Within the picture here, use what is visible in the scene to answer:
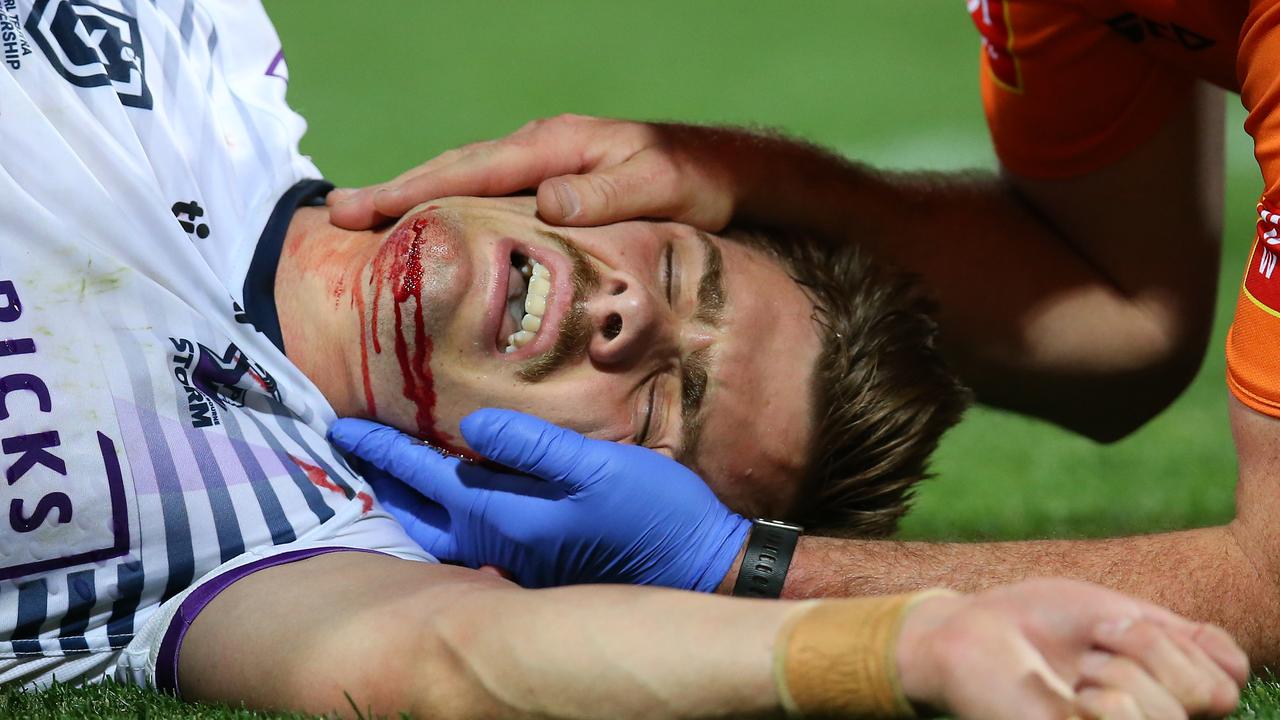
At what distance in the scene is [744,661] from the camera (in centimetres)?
161

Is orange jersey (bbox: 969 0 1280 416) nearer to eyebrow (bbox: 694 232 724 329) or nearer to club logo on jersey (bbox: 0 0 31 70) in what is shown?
eyebrow (bbox: 694 232 724 329)

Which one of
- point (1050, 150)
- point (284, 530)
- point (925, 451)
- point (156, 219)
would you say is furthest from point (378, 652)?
point (1050, 150)

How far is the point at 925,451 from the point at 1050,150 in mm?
1025

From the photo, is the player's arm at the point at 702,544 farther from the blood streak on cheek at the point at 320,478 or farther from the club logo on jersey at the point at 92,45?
the club logo on jersey at the point at 92,45

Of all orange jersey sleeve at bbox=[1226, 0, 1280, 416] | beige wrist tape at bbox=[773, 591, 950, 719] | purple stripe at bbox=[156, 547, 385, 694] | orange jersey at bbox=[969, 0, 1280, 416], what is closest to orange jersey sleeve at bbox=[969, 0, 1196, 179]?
orange jersey at bbox=[969, 0, 1280, 416]

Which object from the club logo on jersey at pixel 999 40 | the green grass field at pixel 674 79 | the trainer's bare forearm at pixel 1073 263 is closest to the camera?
the club logo on jersey at pixel 999 40

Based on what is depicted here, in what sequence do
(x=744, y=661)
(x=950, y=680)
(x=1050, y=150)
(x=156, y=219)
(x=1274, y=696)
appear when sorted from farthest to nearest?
(x=1050, y=150) → (x=156, y=219) → (x=1274, y=696) → (x=744, y=661) → (x=950, y=680)

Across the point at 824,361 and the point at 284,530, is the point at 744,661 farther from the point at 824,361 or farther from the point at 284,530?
the point at 824,361

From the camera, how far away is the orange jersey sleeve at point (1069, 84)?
3.26 meters

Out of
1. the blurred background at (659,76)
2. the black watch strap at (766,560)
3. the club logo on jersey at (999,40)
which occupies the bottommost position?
the blurred background at (659,76)

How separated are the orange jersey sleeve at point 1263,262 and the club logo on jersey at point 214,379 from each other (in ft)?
6.16

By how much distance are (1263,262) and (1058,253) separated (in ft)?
4.49

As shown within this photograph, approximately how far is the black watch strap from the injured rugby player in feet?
0.84

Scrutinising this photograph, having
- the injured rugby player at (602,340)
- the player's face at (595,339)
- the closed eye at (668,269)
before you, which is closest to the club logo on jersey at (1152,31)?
the injured rugby player at (602,340)
